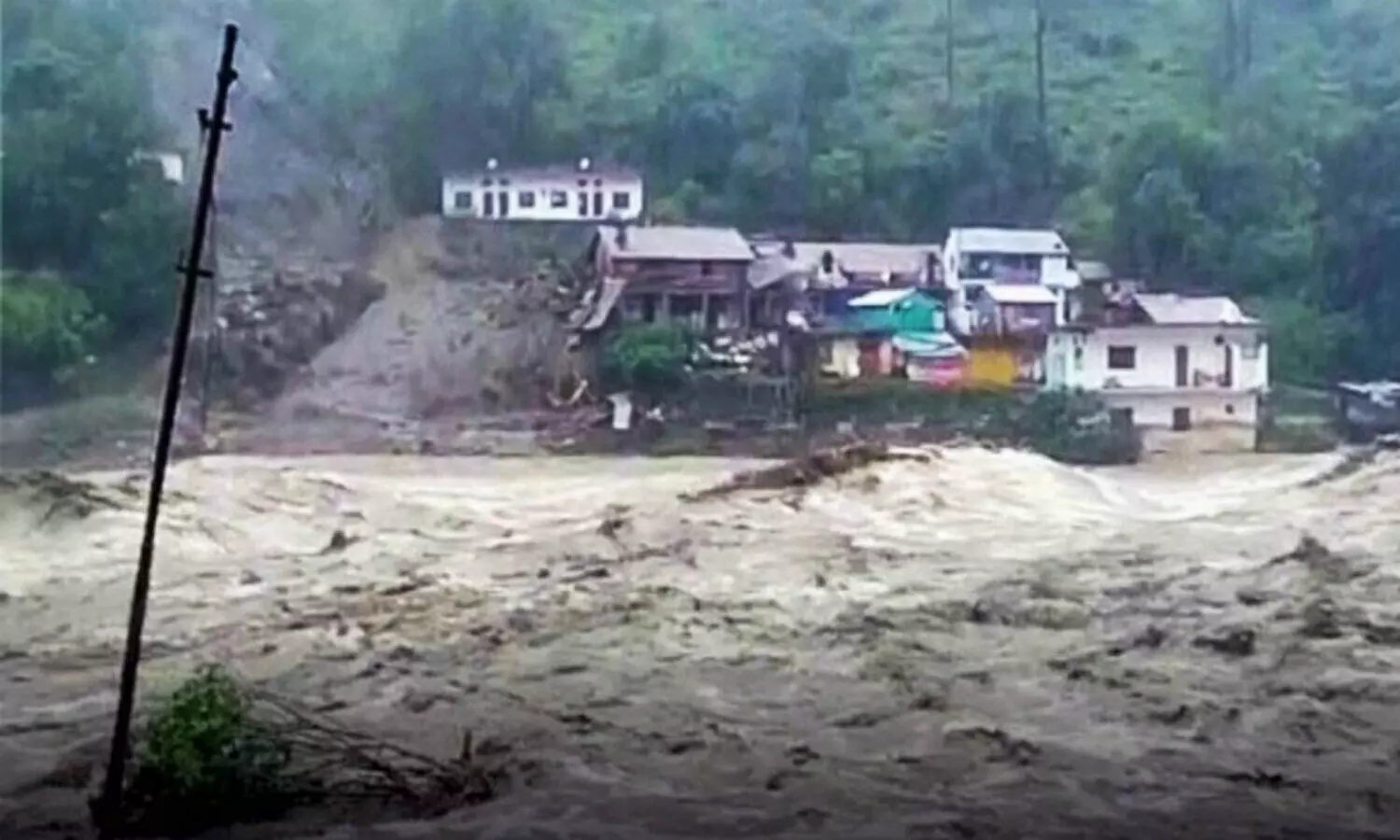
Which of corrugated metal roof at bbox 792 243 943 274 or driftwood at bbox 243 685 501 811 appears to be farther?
corrugated metal roof at bbox 792 243 943 274

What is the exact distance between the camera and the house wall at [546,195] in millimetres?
4441

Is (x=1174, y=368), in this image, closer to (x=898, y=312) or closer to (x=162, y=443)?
(x=898, y=312)

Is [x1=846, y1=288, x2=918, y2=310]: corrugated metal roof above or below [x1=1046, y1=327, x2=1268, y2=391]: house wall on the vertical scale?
above

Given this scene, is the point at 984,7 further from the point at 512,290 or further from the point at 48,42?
the point at 48,42

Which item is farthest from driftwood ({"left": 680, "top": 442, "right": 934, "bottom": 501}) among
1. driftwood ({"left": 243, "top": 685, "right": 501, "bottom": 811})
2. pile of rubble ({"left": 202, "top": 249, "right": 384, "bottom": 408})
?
driftwood ({"left": 243, "top": 685, "right": 501, "bottom": 811})

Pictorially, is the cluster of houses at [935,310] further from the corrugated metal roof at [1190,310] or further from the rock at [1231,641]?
the rock at [1231,641]

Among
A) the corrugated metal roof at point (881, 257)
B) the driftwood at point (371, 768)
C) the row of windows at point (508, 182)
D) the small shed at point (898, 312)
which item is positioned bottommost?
the driftwood at point (371, 768)

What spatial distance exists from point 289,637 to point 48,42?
138 cm

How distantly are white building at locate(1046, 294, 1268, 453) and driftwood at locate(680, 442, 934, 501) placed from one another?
1.21ft

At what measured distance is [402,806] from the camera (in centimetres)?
340

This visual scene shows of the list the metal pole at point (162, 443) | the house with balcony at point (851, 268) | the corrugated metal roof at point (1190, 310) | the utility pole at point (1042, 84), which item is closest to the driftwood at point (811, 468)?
the house with balcony at point (851, 268)

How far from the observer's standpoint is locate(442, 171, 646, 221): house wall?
4441 mm

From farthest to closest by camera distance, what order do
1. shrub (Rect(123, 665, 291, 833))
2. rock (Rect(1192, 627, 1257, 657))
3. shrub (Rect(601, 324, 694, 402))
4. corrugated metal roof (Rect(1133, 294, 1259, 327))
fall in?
1. shrub (Rect(601, 324, 694, 402))
2. corrugated metal roof (Rect(1133, 294, 1259, 327))
3. rock (Rect(1192, 627, 1257, 657))
4. shrub (Rect(123, 665, 291, 833))

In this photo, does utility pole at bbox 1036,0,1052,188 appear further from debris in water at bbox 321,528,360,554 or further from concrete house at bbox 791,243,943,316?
debris in water at bbox 321,528,360,554
